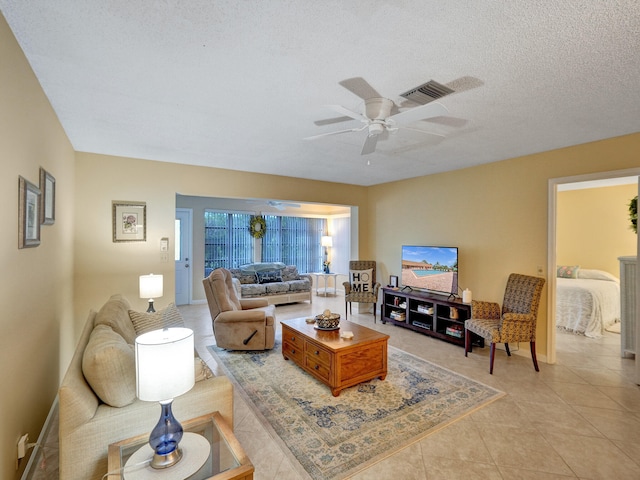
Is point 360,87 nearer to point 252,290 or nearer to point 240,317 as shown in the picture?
point 240,317

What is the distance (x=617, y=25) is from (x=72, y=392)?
10.6 feet

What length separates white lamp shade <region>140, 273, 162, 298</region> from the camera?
3557mm

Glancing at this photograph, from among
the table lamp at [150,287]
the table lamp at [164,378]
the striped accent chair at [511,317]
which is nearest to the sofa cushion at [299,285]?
the table lamp at [150,287]

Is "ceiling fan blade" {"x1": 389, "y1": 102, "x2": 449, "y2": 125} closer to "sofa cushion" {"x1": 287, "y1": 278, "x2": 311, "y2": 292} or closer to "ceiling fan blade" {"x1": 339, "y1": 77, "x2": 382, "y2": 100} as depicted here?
"ceiling fan blade" {"x1": 339, "y1": 77, "x2": 382, "y2": 100}

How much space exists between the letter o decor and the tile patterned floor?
524cm

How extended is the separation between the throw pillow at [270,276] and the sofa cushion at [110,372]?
204 inches

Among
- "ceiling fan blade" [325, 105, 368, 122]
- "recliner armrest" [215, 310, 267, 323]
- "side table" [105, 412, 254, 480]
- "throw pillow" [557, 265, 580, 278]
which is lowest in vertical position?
"side table" [105, 412, 254, 480]

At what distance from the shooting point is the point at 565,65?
5.98 feet

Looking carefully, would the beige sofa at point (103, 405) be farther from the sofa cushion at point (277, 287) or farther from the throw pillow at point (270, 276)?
the throw pillow at point (270, 276)

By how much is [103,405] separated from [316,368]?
191 centimetres

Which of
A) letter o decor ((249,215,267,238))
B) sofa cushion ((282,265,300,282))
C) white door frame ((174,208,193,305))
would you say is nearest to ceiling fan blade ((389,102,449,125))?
sofa cushion ((282,265,300,282))

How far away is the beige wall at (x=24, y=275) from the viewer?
4.99 ft

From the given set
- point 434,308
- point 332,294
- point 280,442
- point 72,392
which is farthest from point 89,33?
point 332,294

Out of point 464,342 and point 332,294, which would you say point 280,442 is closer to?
point 464,342
